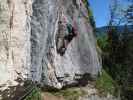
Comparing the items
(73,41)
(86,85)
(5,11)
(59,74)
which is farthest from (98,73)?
(5,11)

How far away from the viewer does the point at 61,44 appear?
13125 millimetres

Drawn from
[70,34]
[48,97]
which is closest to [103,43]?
[70,34]

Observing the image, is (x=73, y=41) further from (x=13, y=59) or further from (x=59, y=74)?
(x=13, y=59)

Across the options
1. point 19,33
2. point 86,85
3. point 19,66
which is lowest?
point 86,85

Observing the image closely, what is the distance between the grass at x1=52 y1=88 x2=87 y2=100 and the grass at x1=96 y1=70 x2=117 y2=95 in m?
A: 1.67

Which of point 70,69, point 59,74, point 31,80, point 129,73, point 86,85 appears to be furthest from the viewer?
point 129,73

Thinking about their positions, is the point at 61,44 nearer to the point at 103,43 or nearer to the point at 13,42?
the point at 13,42

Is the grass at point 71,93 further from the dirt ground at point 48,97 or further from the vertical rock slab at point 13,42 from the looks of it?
the vertical rock slab at point 13,42

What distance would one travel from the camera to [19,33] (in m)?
7.56

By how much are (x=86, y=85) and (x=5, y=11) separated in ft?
28.1

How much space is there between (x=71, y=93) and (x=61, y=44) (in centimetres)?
186

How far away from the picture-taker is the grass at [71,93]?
1341cm

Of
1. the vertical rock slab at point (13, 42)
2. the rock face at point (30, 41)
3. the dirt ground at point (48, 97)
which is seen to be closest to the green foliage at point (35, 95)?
the rock face at point (30, 41)

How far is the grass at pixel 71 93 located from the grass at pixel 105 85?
1.67m
